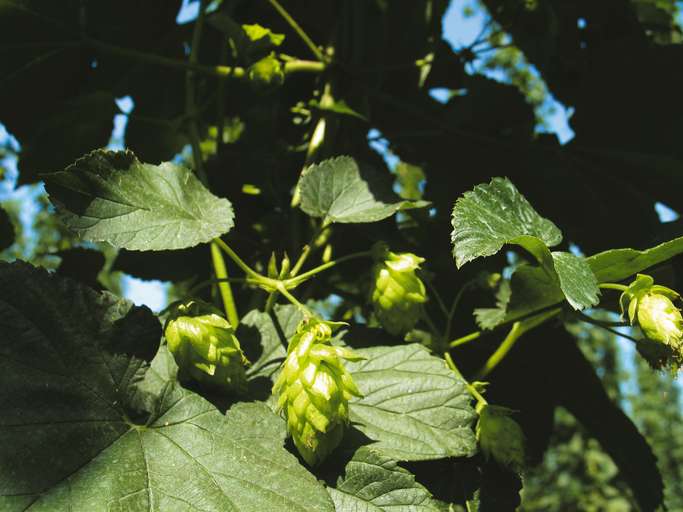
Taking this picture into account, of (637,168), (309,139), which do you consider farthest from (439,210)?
(637,168)

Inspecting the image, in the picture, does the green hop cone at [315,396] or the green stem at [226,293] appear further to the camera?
the green stem at [226,293]

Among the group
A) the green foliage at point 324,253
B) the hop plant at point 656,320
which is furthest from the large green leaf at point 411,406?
the hop plant at point 656,320

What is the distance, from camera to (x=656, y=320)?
723mm

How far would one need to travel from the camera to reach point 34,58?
50.9 inches

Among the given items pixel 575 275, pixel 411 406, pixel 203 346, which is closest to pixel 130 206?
pixel 203 346

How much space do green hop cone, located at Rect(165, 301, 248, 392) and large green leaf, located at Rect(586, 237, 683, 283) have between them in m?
0.44

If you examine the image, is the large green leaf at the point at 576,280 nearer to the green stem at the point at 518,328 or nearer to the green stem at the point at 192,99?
the green stem at the point at 518,328

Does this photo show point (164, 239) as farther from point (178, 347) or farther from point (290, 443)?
point (290, 443)

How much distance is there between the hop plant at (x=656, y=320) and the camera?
28.1 inches

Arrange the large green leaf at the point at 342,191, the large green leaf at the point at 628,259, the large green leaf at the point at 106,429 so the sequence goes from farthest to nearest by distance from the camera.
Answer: the large green leaf at the point at 342,191, the large green leaf at the point at 628,259, the large green leaf at the point at 106,429

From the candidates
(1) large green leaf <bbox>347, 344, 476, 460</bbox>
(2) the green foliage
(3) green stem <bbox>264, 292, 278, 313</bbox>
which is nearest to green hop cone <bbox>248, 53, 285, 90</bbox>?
(2) the green foliage

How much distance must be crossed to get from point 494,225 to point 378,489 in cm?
32

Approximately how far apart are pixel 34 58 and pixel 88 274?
0.43m

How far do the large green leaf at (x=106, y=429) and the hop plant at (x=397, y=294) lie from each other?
216 millimetres
